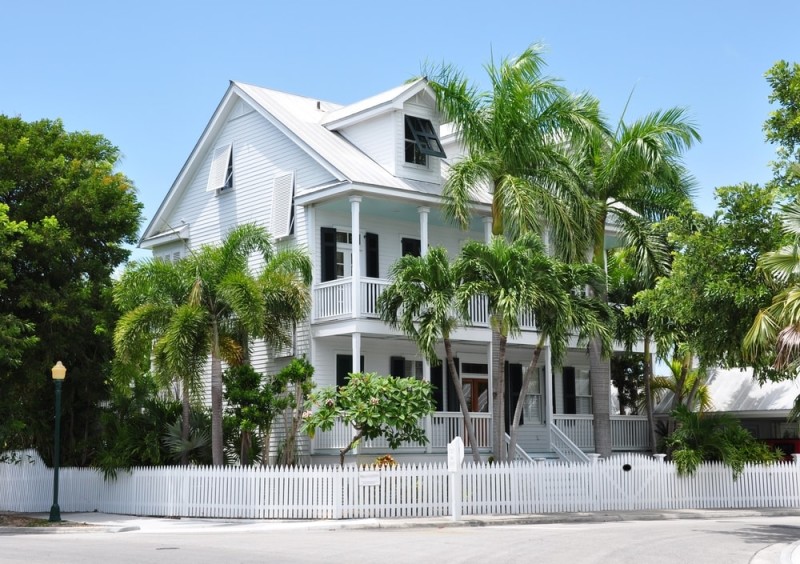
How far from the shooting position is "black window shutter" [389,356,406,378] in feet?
97.5

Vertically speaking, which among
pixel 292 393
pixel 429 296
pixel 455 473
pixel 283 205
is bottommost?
pixel 455 473

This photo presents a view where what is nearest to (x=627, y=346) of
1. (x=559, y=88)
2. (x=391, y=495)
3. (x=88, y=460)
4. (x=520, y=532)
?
(x=559, y=88)

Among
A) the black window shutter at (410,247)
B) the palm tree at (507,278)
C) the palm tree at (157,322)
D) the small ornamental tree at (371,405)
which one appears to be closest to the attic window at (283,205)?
the black window shutter at (410,247)

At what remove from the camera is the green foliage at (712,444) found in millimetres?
26312

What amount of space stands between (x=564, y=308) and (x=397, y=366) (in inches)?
282

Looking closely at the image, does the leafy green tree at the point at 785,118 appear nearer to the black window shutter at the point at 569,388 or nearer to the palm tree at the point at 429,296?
the palm tree at the point at 429,296

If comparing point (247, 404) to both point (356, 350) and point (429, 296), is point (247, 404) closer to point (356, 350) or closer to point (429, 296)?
point (356, 350)

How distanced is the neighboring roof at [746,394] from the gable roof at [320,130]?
1345 cm

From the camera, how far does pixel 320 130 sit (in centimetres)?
3094

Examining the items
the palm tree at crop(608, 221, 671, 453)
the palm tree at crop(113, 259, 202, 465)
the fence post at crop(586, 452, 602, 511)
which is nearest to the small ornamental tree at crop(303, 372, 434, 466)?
the palm tree at crop(113, 259, 202, 465)

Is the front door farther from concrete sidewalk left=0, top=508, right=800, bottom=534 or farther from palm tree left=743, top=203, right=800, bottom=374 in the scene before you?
palm tree left=743, top=203, right=800, bottom=374

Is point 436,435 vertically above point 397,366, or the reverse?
point 397,366

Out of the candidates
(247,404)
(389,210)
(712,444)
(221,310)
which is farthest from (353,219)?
(712,444)

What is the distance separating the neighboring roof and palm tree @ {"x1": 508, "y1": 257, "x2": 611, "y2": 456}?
10122 millimetres
